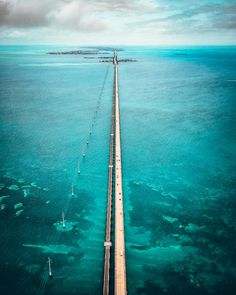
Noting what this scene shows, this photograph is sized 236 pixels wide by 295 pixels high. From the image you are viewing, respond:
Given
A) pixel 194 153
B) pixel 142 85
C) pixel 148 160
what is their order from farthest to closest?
pixel 142 85 → pixel 194 153 → pixel 148 160

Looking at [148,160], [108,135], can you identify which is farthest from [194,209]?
[108,135]

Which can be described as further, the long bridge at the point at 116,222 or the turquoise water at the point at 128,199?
the turquoise water at the point at 128,199

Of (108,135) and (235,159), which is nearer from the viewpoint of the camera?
(235,159)

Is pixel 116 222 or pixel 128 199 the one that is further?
pixel 128 199

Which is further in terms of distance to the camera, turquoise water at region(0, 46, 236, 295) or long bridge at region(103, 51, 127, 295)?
turquoise water at region(0, 46, 236, 295)

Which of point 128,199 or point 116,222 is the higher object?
point 116,222

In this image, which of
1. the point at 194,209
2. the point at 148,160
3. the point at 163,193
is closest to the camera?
the point at 194,209

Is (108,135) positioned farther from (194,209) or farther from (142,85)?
(142,85)
